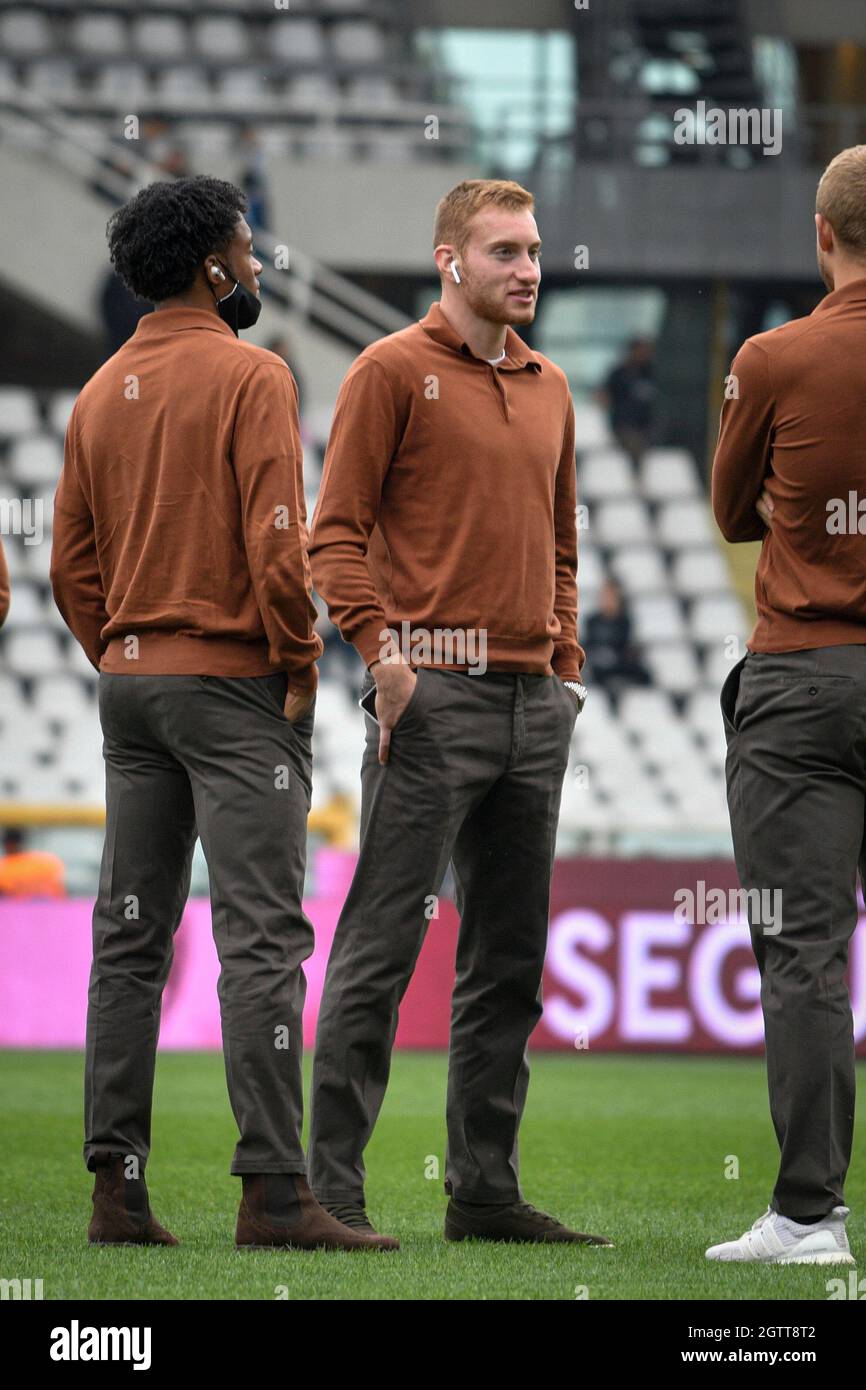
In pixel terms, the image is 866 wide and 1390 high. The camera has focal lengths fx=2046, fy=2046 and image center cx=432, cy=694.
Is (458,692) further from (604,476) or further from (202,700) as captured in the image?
(604,476)

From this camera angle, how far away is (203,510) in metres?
3.81

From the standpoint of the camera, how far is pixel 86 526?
4.04 metres

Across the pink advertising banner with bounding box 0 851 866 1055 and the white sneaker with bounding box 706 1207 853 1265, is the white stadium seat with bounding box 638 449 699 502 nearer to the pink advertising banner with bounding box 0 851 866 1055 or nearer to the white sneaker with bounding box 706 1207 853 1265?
the pink advertising banner with bounding box 0 851 866 1055

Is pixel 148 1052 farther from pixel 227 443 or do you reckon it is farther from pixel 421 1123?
pixel 421 1123

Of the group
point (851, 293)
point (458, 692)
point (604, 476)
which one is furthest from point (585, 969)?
point (604, 476)

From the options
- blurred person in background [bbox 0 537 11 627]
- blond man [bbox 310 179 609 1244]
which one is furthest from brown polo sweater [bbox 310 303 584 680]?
blurred person in background [bbox 0 537 11 627]

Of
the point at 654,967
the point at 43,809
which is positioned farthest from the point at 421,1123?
the point at 43,809

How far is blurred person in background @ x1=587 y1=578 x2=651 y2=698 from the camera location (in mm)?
13430

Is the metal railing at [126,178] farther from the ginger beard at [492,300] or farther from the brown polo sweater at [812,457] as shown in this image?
the brown polo sweater at [812,457]

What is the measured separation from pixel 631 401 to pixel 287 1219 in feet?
40.1

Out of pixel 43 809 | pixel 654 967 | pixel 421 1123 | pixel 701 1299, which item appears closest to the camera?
pixel 701 1299

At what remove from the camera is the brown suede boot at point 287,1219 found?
12.0 ft

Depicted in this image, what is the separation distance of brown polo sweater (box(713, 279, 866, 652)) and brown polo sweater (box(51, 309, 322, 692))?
0.84m

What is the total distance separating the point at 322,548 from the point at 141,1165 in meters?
1.21
